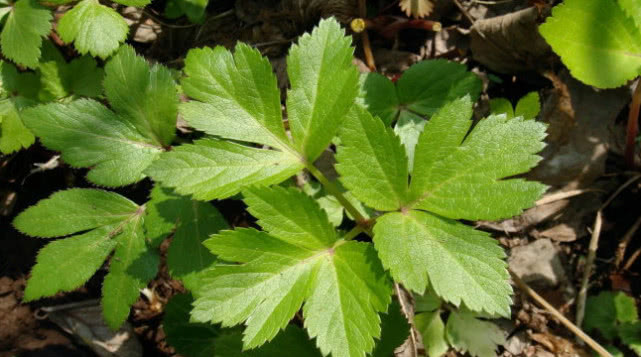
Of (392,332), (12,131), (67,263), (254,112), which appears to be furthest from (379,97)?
(12,131)

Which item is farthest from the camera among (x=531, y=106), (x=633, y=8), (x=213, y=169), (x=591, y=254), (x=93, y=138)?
(x=591, y=254)

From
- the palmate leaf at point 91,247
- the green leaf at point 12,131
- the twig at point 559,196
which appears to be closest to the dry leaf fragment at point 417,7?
the twig at point 559,196

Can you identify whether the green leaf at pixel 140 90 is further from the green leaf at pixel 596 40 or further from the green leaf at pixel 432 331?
the green leaf at pixel 596 40

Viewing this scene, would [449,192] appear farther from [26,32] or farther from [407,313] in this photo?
[26,32]

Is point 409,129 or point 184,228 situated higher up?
point 409,129

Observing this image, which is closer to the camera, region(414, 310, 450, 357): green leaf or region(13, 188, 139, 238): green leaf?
region(13, 188, 139, 238): green leaf

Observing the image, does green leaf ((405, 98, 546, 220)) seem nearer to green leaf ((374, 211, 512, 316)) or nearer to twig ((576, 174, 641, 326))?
green leaf ((374, 211, 512, 316))

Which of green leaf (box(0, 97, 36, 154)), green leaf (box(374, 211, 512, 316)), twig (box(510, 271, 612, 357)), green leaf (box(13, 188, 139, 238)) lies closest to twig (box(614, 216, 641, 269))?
twig (box(510, 271, 612, 357))
